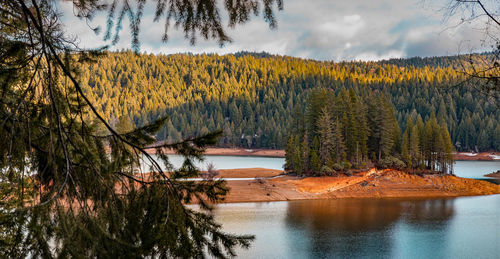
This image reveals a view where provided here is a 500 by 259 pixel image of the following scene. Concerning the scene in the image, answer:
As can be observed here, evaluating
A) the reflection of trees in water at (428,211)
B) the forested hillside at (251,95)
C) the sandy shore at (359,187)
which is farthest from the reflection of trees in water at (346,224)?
the forested hillside at (251,95)

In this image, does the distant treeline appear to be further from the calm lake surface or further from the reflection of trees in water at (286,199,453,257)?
the calm lake surface

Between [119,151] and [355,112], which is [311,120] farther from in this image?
[119,151]

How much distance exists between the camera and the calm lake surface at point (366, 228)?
17438mm

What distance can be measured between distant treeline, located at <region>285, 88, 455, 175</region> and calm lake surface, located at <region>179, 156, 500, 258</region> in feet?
21.5

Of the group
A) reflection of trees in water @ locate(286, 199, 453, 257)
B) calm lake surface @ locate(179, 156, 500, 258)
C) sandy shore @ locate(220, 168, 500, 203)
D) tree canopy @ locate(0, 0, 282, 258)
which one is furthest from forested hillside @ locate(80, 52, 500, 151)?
tree canopy @ locate(0, 0, 282, 258)

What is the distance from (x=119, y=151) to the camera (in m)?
3.13

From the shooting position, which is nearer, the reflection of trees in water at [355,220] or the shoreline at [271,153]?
the reflection of trees in water at [355,220]

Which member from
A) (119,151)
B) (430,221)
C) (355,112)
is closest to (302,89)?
(355,112)

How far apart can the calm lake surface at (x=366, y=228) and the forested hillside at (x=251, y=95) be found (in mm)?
46739

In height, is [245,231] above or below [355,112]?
below

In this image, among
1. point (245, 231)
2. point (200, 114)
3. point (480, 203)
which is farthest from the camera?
point (200, 114)

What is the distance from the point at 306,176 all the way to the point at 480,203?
13.2 m

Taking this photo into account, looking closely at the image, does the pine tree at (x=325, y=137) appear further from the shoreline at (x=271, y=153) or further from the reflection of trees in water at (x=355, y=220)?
the shoreline at (x=271, y=153)

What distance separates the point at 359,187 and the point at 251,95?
80.1 m
